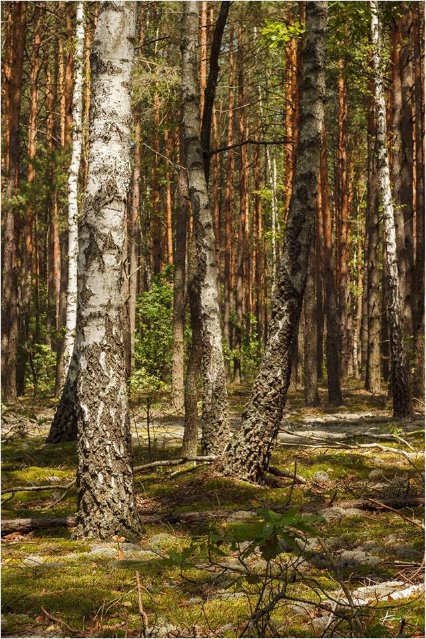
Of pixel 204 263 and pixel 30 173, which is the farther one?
pixel 30 173

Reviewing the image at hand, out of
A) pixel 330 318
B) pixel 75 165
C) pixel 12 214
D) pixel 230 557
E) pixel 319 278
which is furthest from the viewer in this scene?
pixel 319 278

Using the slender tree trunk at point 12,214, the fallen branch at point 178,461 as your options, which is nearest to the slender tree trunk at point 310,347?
the slender tree trunk at point 12,214

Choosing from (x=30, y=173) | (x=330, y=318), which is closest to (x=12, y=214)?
(x=30, y=173)

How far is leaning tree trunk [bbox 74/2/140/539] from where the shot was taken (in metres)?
5.30

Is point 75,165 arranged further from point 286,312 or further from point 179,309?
point 286,312

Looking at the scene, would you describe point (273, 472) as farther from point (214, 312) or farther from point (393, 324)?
point (393, 324)

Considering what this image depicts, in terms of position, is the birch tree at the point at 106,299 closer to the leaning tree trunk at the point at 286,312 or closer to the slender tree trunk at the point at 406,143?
the leaning tree trunk at the point at 286,312

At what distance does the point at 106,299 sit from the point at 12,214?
1245 cm

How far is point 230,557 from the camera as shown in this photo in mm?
5137

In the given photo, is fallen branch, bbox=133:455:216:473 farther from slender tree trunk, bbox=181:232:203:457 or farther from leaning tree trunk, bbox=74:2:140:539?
leaning tree trunk, bbox=74:2:140:539

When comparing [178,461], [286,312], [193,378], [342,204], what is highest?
[342,204]

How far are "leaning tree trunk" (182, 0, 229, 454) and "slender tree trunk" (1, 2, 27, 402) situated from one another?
29.2 feet

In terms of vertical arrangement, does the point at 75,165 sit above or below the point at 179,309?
above

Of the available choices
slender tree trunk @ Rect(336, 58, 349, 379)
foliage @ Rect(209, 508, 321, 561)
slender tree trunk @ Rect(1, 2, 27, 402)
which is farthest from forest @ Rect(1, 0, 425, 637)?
slender tree trunk @ Rect(336, 58, 349, 379)
